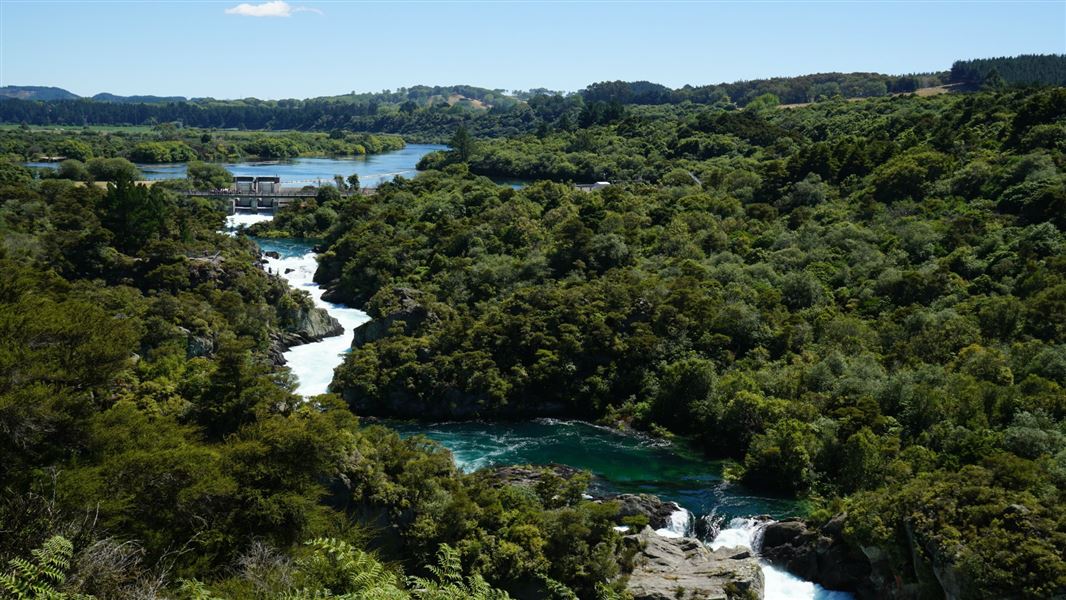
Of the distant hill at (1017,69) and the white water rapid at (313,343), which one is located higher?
the distant hill at (1017,69)

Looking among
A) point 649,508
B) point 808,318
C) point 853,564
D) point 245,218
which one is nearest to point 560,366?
point 808,318

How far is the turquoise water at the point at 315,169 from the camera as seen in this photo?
124m

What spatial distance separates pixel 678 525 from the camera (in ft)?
105

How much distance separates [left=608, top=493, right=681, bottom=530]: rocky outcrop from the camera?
3169cm

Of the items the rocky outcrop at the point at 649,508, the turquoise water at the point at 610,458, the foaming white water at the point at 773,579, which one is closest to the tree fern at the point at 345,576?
the rocky outcrop at the point at 649,508

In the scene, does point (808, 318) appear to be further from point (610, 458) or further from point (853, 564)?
point (853, 564)

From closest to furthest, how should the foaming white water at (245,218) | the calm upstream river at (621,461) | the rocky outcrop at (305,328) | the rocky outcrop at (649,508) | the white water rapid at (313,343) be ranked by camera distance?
the calm upstream river at (621,461) → the rocky outcrop at (649,508) → the white water rapid at (313,343) → the rocky outcrop at (305,328) → the foaming white water at (245,218)

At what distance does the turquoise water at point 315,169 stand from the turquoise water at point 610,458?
78668 mm

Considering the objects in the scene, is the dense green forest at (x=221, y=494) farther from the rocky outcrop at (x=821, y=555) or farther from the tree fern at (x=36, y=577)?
the rocky outcrop at (x=821, y=555)

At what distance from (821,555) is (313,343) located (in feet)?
120

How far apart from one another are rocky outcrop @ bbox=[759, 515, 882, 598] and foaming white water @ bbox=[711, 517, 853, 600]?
271mm

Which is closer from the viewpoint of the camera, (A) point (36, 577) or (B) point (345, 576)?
(A) point (36, 577)

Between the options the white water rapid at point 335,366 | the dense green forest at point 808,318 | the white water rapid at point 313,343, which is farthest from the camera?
the white water rapid at point 313,343

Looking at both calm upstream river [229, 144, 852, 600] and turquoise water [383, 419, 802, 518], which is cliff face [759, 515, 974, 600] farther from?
turquoise water [383, 419, 802, 518]
